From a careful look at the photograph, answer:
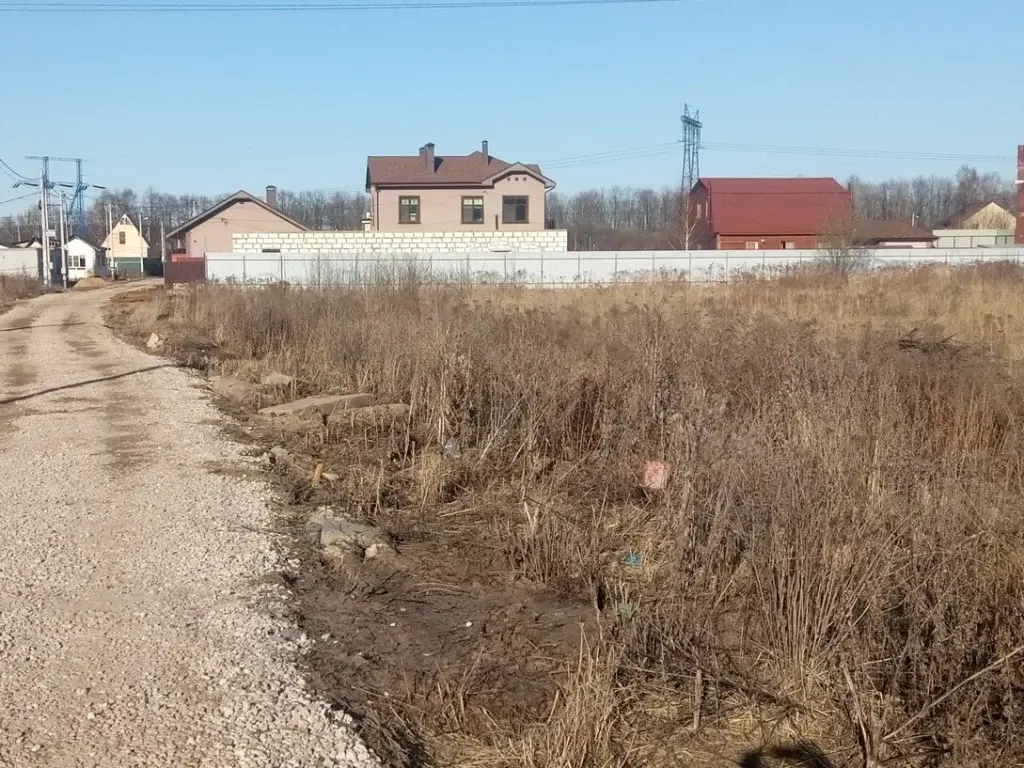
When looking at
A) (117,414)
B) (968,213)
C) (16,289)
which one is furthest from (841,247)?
(968,213)

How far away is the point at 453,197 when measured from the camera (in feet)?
179

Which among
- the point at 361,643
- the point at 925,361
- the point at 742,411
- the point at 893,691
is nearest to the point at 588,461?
the point at 742,411

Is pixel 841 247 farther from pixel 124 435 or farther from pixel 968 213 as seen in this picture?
pixel 968 213

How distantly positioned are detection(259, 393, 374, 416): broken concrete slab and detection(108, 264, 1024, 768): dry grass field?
487mm

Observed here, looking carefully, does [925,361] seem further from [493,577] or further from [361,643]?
[361,643]

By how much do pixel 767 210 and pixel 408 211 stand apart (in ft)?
72.7

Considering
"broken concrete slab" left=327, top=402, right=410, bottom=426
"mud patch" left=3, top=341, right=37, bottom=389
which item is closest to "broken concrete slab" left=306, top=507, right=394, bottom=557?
"broken concrete slab" left=327, top=402, right=410, bottom=426

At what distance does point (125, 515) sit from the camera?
7172 mm

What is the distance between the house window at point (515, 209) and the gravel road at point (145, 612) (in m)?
45.3

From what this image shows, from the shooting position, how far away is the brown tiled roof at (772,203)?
60.2 metres

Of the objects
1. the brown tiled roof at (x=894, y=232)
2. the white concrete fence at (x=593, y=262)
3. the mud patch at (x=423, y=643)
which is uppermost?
the brown tiled roof at (x=894, y=232)

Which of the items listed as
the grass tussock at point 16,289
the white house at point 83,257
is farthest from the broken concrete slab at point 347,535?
the white house at point 83,257

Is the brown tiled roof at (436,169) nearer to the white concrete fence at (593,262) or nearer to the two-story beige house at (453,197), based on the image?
the two-story beige house at (453,197)

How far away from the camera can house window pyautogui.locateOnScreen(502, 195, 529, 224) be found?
179ft
